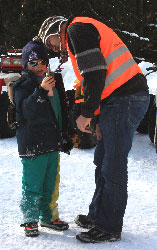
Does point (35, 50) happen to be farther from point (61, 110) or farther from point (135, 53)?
point (135, 53)

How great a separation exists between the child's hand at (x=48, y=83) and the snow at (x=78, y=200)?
0.99 m

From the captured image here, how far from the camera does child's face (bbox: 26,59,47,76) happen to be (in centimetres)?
274

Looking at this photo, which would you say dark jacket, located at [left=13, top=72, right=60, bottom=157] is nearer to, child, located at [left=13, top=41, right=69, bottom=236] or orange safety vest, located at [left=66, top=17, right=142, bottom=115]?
child, located at [left=13, top=41, right=69, bottom=236]

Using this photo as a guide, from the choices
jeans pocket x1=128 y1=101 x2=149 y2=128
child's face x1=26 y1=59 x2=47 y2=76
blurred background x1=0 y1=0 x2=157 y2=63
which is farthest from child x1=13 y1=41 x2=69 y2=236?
blurred background x1=0 y1=0 x2=157 y2=63

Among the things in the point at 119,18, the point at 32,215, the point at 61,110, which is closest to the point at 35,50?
the point at 61,110

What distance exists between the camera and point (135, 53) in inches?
329

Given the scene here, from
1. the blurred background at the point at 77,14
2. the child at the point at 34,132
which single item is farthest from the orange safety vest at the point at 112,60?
the blurred background at the point at 77,14

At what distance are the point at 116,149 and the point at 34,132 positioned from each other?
1.85 feet

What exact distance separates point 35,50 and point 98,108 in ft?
1.93

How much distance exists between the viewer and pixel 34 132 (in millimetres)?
2672

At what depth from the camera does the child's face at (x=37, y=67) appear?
108 inches

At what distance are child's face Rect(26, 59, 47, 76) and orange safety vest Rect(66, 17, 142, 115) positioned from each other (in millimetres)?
357

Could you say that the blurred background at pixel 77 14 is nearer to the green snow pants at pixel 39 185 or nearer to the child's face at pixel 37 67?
the child's face at pixel 37 67

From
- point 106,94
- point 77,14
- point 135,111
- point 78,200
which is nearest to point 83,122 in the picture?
point 106,94
